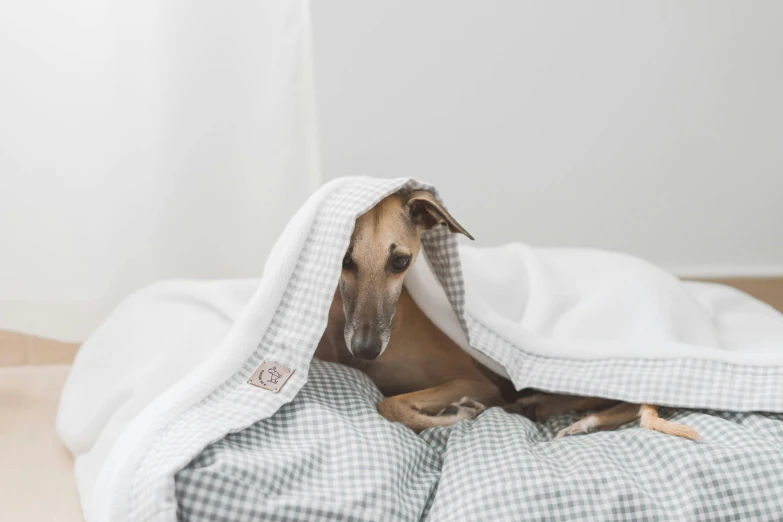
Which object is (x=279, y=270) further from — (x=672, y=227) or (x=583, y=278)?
(x=672, y=227)

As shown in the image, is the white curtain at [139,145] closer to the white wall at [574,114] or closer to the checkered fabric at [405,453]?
the white wall at [574,114]

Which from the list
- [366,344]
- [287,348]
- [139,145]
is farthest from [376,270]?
[139,145]

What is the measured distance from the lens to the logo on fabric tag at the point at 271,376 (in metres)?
1.44

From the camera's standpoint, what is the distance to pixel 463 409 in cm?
175

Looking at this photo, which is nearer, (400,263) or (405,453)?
(405,453)

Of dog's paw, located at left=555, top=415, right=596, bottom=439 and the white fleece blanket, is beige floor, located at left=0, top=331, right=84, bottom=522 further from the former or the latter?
dog's paw, located at left=555, top=415, right=596, bottom=439

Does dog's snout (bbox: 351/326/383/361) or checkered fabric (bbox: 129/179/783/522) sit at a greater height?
dog's snout (bbox: 351/326/383/361)

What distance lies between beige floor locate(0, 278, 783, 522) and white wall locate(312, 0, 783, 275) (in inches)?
15.9

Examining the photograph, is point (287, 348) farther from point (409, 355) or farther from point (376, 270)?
point (409, 355)

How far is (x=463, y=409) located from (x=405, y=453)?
35 cm

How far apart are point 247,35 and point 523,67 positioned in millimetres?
970

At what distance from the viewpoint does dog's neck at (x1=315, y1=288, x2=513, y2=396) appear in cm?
186

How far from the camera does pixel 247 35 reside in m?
2.30

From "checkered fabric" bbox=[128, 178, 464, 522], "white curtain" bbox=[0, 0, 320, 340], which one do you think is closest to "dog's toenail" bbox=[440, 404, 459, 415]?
"checkered fabric" bbox=[128, 178, 464, 522]
